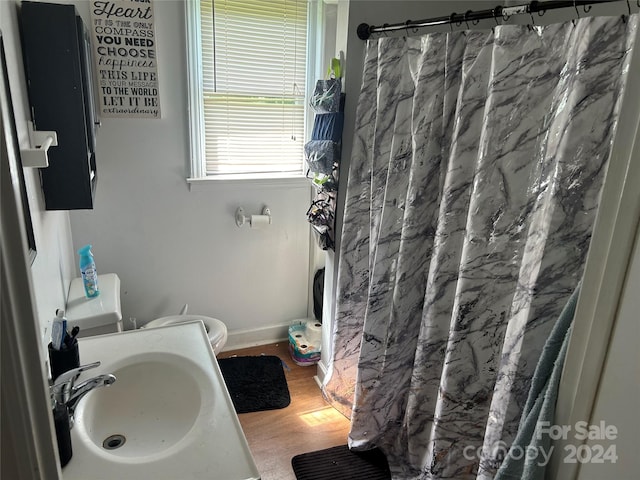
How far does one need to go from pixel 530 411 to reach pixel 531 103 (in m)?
0.82

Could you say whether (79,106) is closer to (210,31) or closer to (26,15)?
(26,15)

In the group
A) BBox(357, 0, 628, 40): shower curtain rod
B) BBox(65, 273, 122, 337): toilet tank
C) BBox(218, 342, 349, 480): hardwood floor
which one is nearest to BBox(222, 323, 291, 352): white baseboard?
BBox(218, 342, 349, 480): hardwood floor

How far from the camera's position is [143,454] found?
3.64 ft

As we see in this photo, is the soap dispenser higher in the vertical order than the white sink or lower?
A: higher

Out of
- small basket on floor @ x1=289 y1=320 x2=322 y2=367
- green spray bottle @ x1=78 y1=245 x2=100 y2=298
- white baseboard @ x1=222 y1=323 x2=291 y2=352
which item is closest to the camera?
green spray bottle @ x1=78 y1=245 x2=100 y2=298

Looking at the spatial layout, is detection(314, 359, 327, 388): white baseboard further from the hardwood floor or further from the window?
the window

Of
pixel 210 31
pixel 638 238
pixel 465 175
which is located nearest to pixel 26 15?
pixel 210 31

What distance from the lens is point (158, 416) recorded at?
1.25m

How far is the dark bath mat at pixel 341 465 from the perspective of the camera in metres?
1.99

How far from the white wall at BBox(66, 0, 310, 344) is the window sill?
18 mm

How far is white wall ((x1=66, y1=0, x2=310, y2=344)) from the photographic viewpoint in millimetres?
2307

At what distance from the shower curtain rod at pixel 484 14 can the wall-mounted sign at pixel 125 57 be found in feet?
3.37

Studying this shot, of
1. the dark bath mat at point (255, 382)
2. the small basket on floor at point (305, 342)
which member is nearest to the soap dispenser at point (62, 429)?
the dark bath mat at point (255, 382)

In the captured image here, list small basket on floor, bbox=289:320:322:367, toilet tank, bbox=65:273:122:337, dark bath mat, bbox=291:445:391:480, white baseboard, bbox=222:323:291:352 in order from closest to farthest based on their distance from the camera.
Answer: toilet tank, bbox=65:273:122:337, dark bath mat, bbox=291:445:391:480, small basket on floor, bbox=289:320:322:367, white baseboard, bbox=222:323:291:352
